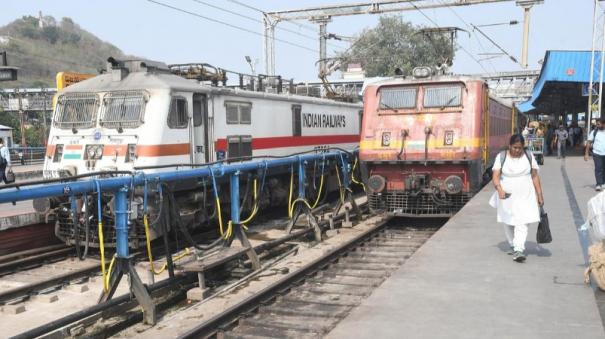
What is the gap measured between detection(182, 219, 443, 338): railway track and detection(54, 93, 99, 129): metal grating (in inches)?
212

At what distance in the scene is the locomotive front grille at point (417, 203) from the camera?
10602 mm

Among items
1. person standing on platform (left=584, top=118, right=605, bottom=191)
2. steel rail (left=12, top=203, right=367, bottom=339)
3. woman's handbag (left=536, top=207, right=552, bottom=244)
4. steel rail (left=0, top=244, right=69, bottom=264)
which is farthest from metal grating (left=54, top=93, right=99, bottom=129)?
person standing on platform (left=584, top=118, right=605, bottom=191)

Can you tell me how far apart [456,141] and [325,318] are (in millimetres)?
5683

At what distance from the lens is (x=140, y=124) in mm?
9734

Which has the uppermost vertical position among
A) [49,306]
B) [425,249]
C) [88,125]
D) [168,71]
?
[168,71]

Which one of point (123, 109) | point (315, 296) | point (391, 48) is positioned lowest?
point (315, 296)

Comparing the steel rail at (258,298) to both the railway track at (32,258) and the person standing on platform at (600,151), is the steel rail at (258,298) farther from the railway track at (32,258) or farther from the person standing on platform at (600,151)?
the person standing on platform at (600,151)

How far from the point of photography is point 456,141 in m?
10.3

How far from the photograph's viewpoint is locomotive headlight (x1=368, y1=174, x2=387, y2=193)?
1057 cm

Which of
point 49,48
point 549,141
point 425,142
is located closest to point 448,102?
point 425,142

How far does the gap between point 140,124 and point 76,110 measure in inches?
65.1

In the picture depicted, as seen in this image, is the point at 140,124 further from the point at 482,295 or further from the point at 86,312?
the point at 482,295

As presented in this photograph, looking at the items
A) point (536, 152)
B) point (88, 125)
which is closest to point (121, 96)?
point (88, 125)

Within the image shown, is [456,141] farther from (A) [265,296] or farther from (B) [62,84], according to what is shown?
(B) [62,84]
